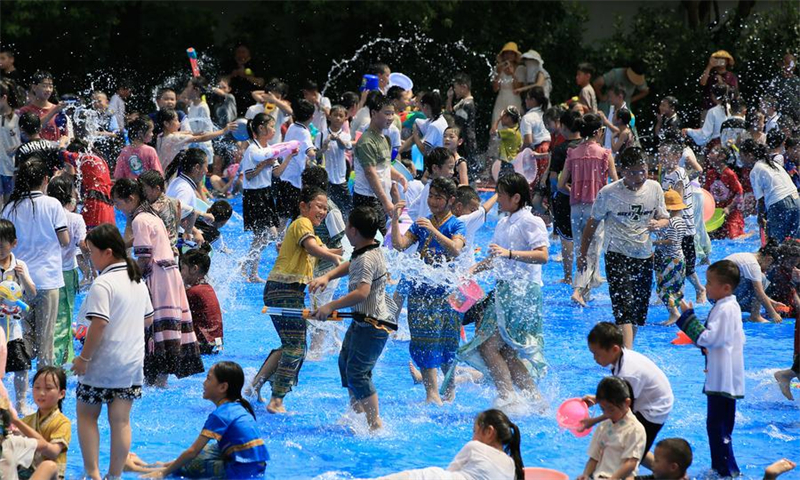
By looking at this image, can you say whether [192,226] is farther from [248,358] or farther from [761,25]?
[761,25]

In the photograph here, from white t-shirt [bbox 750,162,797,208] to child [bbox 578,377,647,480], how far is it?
6.26 m

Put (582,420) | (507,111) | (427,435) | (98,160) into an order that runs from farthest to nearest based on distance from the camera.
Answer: (507,111), (98,160), (427,435), (582,420)

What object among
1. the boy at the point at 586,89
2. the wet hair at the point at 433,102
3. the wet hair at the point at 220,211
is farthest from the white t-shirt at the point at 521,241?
the boy at the point at 586,89

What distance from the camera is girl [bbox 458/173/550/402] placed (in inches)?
289

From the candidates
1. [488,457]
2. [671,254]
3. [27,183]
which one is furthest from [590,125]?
[488,457]

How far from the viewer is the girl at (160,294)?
7.38 meters

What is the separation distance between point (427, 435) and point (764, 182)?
574cm

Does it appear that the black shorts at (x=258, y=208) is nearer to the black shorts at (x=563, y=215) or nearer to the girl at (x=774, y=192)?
the black shorts at (x=563, y=215)

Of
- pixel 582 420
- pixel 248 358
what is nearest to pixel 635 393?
pixel 582 420

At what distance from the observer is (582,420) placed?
552cm

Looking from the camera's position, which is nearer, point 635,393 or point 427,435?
point 635,393

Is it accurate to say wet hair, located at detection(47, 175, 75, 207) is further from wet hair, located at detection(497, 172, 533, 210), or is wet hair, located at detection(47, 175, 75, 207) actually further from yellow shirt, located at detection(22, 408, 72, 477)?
wet hair, located at detection(497, 172, 533, 210)

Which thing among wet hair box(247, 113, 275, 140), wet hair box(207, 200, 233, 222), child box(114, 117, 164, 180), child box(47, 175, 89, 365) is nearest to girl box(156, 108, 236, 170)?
wet hair box(247, 113, 275, 140)

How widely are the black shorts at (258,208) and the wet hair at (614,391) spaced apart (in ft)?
22.6
